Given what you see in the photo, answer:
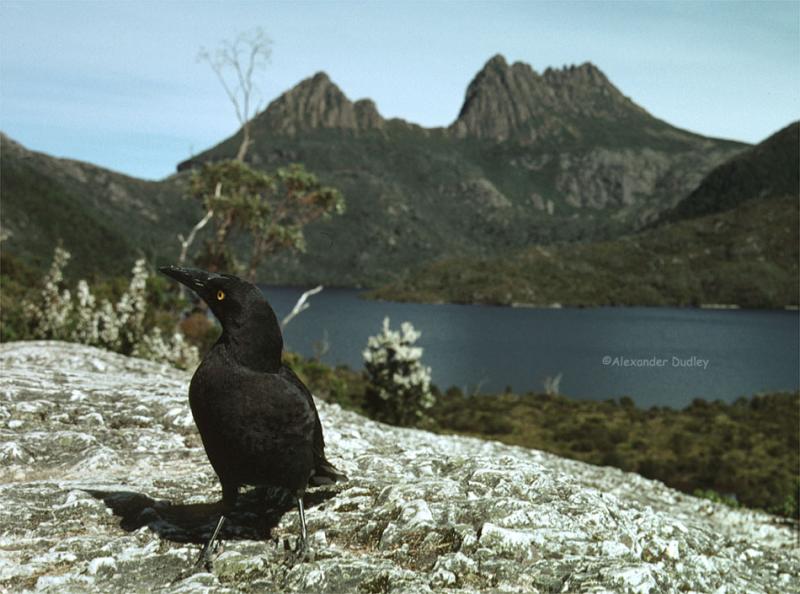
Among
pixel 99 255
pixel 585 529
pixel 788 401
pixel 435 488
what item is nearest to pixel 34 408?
pixel 435 488

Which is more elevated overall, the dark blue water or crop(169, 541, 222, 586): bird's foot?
crop(169, 541, 222, 586): bird's foot

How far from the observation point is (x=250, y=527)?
5699 mm

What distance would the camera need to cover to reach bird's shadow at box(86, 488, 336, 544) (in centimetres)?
555

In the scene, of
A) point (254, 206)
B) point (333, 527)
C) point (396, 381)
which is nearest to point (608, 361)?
point (396, 381)

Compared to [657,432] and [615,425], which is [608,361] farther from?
[657,432]

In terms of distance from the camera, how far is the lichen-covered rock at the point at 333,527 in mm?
4852

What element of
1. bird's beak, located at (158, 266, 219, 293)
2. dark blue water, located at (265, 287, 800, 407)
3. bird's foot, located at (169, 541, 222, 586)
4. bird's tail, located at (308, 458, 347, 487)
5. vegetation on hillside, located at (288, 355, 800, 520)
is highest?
bird's beak, located at (158, 266, 219, 293)

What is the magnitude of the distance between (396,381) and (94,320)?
875 inches

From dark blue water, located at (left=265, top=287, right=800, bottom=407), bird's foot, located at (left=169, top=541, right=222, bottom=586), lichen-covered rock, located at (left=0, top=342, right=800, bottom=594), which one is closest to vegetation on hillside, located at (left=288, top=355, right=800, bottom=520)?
dark blue water, located at (left=265, top=287, right=800, bottom=407)

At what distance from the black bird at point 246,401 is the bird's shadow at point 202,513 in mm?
555

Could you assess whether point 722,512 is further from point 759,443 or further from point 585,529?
point 759,443

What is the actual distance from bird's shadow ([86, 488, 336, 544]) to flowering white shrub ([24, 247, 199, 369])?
1546 centimetres

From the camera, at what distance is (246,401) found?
5.02 metres

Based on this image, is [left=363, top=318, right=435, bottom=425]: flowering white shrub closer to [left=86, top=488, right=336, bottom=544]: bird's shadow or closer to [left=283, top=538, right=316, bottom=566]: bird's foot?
[left=86, top=488, right=336, bottom=544]: bird's shadow
